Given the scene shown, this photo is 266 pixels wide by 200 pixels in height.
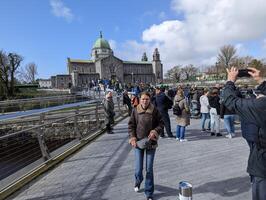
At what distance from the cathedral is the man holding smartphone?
379 feet

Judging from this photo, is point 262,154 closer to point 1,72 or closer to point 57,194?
point 57,194

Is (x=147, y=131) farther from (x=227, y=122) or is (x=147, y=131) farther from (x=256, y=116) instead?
(x=227, y=122)

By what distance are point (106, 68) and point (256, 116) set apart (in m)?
132

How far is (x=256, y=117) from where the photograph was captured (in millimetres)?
3035

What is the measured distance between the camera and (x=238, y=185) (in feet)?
17.8

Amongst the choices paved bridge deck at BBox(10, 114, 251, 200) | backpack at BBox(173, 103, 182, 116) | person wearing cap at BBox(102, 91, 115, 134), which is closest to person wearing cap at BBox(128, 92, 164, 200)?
paved bridge deck at BBox(10, 114, 251, 200)

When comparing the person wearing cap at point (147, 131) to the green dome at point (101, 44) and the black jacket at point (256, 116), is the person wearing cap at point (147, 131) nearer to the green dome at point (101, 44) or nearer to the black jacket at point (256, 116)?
the black jacket at point (256, 116)

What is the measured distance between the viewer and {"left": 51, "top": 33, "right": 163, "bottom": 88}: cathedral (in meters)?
125

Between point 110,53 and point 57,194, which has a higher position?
point 110,53

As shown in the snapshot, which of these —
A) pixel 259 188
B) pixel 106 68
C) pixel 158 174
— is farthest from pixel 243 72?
pixel 106 68

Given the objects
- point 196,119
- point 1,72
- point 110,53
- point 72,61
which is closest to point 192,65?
point 110,53

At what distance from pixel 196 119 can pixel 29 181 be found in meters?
11.4

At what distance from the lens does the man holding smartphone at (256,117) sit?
301 centimetres

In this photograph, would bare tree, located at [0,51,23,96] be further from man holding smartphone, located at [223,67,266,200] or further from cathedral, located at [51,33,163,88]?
man holding smartphone, located at [223,67,266,200]
